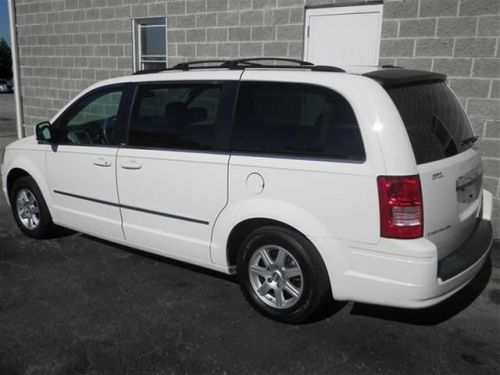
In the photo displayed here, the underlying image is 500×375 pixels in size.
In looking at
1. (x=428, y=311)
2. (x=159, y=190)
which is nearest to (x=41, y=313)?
(x=159, y=190)

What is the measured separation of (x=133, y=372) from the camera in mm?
2980

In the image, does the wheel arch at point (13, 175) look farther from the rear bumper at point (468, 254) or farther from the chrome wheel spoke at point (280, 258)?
the rear bumper at point (468, 254)

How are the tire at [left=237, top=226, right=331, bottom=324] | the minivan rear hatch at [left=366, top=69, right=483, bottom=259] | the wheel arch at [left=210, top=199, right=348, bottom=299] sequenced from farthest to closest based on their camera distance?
the tire at [left=237, top=226, right=331, bottom=324], the wheel arch at [left=210, top=199, right=348, bottom=299], the minivan rear hatch at [left=366, top=69, right=483, bottom=259]

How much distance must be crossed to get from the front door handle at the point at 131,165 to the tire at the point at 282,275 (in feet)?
3.69

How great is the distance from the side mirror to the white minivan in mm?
482

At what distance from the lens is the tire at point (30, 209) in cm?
505

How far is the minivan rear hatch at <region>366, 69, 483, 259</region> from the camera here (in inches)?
119

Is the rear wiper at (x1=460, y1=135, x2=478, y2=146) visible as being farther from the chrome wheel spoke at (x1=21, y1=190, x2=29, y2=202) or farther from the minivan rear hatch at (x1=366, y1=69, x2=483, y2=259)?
the chrome wheel spoke at (x1=21, y1=190, x2=29, y2=202)

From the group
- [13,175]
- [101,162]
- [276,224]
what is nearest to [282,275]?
[276,224]

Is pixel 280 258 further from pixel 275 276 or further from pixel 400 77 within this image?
pixel 400 77

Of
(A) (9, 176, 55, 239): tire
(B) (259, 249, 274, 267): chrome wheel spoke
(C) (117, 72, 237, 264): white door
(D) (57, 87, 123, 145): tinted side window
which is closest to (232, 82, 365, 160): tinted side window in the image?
(C) (117, 72, 237, 264): white door

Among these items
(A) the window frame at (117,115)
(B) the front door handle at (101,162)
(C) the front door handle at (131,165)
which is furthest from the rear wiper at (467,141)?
(B) the front door handle at (101,162)

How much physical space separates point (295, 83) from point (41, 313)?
249cm

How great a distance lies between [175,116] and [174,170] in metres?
0.46
